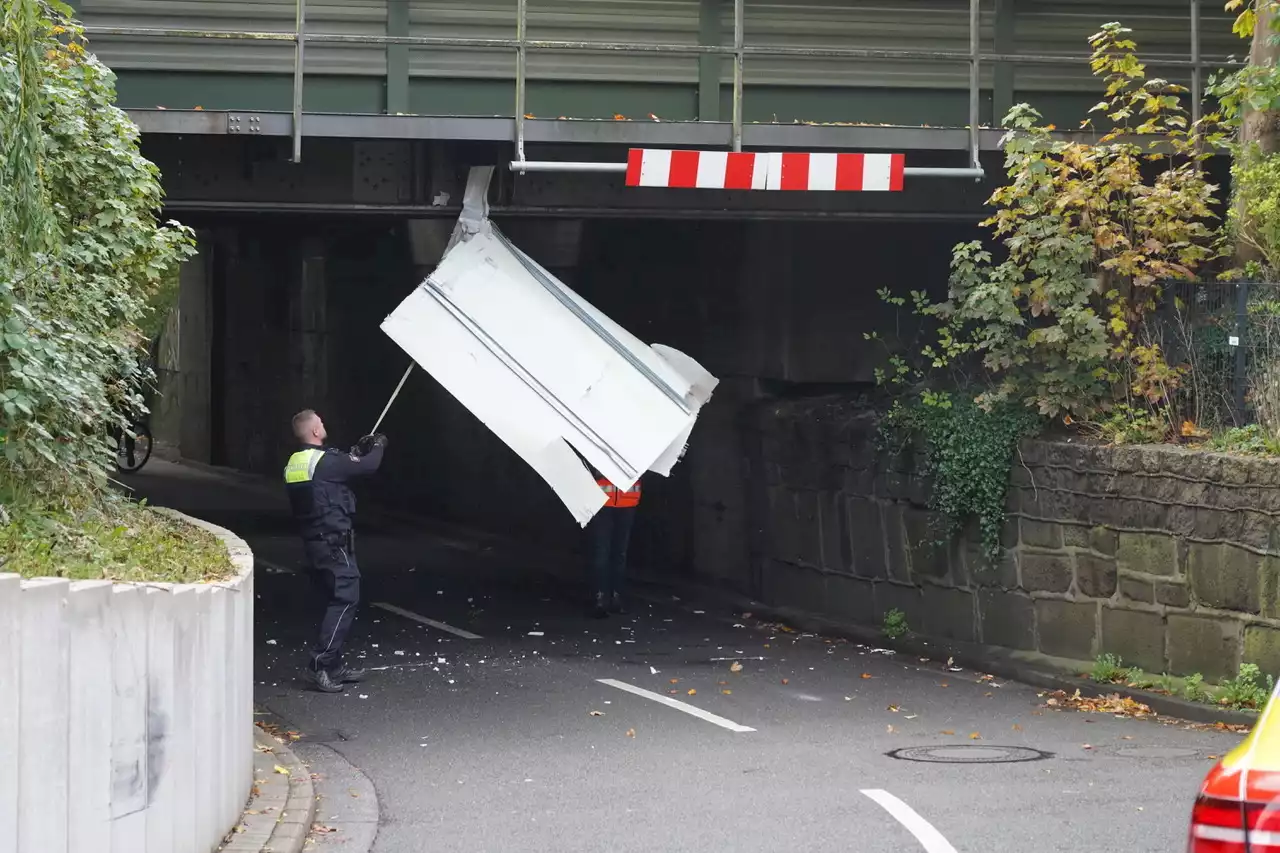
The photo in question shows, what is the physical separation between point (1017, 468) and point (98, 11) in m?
8.07

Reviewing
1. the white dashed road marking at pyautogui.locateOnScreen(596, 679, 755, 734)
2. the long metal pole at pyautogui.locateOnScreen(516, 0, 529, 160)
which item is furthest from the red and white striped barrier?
the white dashed road marking at pyautogui.locateOnScreen(596, 679, 755, 734)

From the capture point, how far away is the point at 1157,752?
994 cm


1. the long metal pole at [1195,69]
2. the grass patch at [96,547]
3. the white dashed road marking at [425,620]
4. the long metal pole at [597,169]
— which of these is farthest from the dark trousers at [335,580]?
the long metal pole at [1195,69]

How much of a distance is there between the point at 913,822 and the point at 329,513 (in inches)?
207

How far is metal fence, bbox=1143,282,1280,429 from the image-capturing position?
1224 centimetres

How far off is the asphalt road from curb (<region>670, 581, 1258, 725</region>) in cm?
21

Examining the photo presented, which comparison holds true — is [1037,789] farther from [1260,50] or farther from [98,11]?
[98,11]

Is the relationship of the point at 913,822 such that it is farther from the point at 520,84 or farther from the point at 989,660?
the point at 520,84

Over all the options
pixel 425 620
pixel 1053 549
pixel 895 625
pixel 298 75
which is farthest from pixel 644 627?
pixel 298 75

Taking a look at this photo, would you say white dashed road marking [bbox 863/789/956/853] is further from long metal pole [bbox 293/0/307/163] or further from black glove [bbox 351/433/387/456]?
long metal pole [bbox 293/0/307/163]

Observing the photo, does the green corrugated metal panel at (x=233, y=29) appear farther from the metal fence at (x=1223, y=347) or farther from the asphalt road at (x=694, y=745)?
the metal fence at (x=1223, y=347)

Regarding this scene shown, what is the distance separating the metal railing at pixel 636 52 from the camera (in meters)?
12.7

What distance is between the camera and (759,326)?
1750cm

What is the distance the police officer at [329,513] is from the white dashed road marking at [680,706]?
2050 mm
